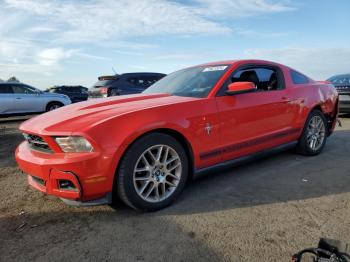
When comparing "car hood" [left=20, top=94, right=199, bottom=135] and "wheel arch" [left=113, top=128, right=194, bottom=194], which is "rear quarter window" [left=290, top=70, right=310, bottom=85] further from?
"wheel arch" [left=113, top=128, right=194, bottom=194]

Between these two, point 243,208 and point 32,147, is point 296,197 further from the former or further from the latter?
point 32,147

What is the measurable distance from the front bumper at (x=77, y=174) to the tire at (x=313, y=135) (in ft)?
10.5

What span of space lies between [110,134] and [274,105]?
7.75 feet

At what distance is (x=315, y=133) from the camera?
4820mm

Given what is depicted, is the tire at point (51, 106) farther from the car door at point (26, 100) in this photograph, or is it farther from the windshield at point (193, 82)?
the windshield at point (193, 82)

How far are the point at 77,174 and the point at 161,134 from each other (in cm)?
87

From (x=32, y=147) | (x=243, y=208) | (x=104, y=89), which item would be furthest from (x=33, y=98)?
(x=243, y=208)

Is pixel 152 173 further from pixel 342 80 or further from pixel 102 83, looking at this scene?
pixel 342 80

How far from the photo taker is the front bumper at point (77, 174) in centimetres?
258

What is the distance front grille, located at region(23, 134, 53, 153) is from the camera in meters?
2.82

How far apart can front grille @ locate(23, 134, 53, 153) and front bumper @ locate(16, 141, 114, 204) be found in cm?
8

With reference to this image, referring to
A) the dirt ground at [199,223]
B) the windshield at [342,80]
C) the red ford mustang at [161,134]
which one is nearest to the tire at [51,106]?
the dirt ground at [199,223]

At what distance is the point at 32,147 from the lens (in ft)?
9.98

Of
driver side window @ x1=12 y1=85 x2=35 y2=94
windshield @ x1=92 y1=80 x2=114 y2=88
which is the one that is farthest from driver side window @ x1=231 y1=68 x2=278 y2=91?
driver side window @ x1=12 y1=85 x2=35 y2=94
